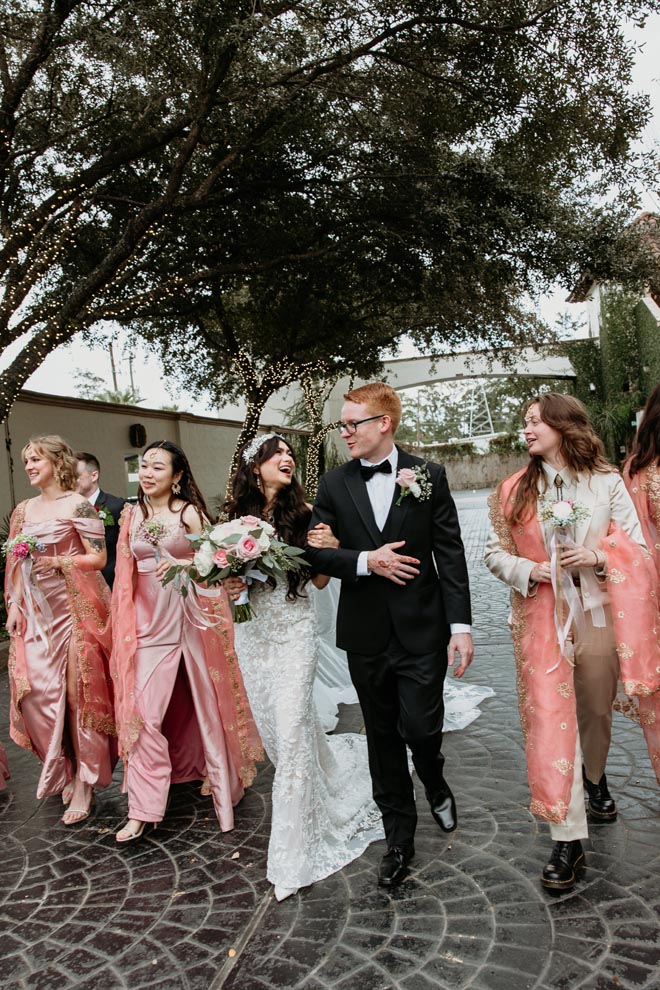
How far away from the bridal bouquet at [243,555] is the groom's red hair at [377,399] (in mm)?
740

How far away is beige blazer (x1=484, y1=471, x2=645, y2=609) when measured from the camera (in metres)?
3.31

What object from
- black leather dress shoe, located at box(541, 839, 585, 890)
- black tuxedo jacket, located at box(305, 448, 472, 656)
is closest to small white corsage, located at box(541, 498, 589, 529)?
black tuxedo jacket, located at box(305, 448, 472, 656)

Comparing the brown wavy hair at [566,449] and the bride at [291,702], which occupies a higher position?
the brown wavy hair at [566,449]

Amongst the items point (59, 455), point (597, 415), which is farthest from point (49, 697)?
point (597, 415)

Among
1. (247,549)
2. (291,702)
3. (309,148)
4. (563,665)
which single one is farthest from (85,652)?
(309,148)

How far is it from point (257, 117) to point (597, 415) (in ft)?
81.2

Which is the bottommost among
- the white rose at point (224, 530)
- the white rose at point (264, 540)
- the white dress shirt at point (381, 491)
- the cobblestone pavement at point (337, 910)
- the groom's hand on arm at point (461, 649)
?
the cobblestone pavement at point (337, 910)

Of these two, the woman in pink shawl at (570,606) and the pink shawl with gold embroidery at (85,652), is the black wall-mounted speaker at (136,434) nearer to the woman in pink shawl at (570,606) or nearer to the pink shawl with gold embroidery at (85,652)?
the pink shawl with gold embroidery at (85,652)

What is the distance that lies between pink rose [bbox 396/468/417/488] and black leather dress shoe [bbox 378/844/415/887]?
1.69 m

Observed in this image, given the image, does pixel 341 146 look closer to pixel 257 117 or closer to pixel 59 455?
pixel 257 117

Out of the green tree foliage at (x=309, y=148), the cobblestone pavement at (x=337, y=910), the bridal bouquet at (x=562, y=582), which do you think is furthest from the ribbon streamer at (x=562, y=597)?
the green tree foliage at (x=309, y=148)

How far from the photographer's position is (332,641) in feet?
21.4

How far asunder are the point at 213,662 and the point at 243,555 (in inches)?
50.8

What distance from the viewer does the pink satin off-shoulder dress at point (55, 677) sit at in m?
4.41
